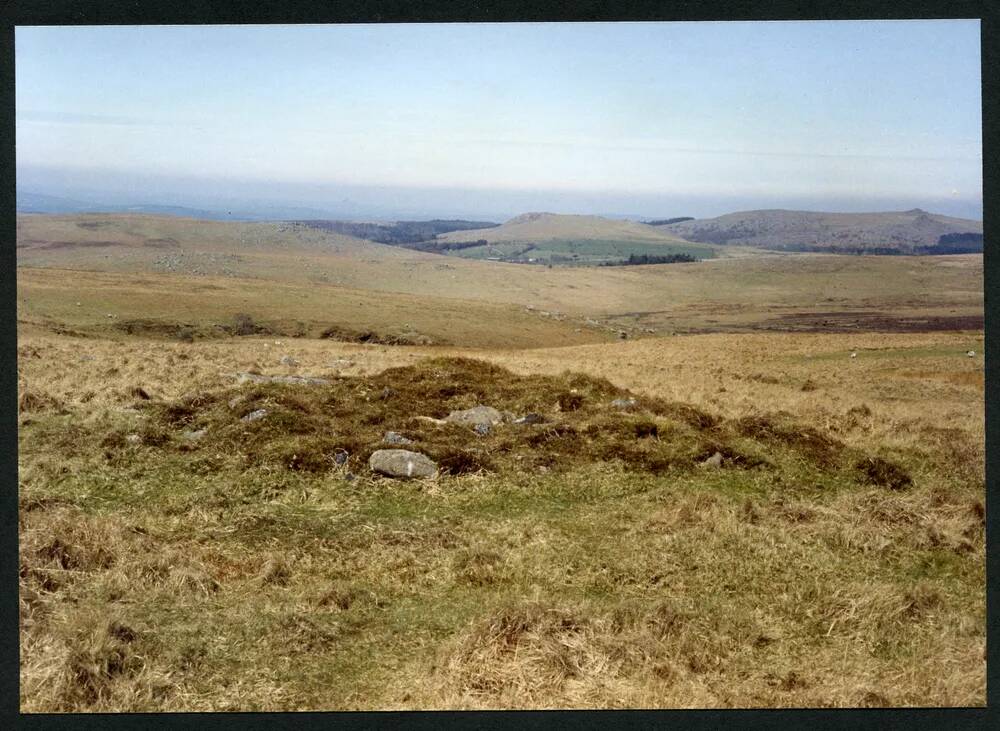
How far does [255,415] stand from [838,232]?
6208 centimetres

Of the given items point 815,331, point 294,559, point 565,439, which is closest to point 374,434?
point 565,439

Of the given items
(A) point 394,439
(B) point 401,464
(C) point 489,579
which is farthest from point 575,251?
(C) point 489,579

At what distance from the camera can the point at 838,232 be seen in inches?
2566

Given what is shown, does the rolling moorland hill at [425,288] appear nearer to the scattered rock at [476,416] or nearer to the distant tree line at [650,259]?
the distant tree line at [650,259]

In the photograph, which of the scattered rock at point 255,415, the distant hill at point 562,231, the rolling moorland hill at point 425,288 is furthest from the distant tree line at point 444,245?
the scattered rock at point 255,415

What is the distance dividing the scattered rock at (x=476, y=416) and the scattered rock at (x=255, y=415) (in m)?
3.72

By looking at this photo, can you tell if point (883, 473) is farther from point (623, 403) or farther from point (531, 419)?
point (531, 419)

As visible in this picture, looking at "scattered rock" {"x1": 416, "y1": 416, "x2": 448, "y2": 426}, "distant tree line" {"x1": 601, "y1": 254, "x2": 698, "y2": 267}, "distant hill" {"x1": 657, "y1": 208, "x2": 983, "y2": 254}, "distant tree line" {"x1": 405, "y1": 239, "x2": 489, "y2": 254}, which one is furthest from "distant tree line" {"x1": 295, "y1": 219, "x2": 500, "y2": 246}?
"scattered rock" {"x1": 416, "y1": 416, "x2": 448, "y2": 426}

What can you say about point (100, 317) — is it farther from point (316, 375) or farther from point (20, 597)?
point (20, 597)

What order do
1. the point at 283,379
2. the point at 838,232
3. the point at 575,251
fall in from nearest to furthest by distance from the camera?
the point at 283,379
the point at 838,232
the point at 575,251

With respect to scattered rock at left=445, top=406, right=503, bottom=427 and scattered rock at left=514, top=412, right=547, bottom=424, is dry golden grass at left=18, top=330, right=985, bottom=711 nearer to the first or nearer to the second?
Result: scattered rock at left=445, top=406, right=503, bottom=427

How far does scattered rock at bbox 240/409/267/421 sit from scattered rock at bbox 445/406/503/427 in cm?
372

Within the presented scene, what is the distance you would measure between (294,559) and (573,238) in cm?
6515

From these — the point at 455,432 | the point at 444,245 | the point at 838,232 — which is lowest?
the point at 455,432
